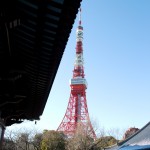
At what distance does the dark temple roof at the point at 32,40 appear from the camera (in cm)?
321

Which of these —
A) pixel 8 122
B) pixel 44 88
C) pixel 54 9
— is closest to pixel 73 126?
pixel 8 122

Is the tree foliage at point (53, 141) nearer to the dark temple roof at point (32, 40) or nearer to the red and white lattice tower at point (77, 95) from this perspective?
the red and white lattice tower at point (77, 95)

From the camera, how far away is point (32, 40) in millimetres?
4008

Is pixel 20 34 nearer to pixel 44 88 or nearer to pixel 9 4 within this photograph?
pixel 9 4

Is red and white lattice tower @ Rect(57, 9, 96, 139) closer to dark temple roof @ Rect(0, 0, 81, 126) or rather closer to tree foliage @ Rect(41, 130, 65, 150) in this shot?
tree foliage @ Rect(41, 130, 65, 150)

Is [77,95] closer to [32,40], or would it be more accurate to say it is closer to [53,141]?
[53,141]

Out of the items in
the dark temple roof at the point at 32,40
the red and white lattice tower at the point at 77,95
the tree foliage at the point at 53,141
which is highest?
the red and white lattice tower at the point at 77,95

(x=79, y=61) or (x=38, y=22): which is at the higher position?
(x=79, y=61)

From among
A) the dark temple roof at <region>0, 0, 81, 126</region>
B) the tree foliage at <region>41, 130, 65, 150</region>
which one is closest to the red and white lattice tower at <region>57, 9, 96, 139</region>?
the tree foliage at <region>41, 130, 65, 150</region>

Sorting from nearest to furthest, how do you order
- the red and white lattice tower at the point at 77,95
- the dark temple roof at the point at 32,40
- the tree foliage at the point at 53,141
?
the dark temple roof at the point at 32,40 < the tree foliage at the point at 53,141 < the red and white lattice tower at the point at 77,95

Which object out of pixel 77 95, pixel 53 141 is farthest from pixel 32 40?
pixel 77 95

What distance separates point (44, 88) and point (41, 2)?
11.8ft

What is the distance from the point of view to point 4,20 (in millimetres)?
3180

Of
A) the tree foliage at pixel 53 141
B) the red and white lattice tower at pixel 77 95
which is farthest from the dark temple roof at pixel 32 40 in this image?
the red and white lattice tower at pixel 77 95
